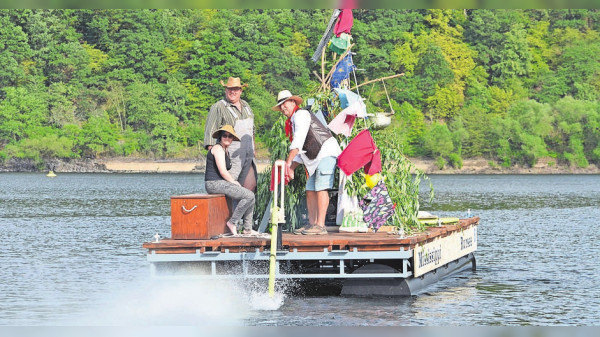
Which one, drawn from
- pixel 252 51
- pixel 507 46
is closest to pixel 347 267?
pixel 252 51

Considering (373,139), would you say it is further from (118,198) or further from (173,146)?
(173,146)

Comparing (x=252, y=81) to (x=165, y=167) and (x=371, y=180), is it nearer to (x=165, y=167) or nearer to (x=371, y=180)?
(x=165, y=167)

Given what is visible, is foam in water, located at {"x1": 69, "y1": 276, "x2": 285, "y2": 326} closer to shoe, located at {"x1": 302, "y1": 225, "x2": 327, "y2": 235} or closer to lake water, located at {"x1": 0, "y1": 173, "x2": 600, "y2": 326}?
lake water, located at {"x1": 0, "y1": 173, "x2": 600, "y2": 326}

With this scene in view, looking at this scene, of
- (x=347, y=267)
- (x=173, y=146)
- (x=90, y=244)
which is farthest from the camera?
(x=173, y=146)

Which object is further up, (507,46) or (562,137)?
(507,46)

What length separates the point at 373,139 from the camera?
13.0 metres

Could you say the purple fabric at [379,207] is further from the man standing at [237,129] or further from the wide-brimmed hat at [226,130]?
the wide-brimmed hat at [226,130]

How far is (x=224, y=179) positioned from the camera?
11383 millimetres

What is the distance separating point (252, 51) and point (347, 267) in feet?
303

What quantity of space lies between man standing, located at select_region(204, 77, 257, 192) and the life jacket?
2.19 feet

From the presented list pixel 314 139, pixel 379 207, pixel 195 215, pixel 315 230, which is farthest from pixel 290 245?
pixel 379 207

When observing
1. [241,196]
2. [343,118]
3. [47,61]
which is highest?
[47,61]

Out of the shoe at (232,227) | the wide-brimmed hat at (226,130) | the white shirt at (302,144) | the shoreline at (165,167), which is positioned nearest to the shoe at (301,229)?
the white shirt at (302,144)

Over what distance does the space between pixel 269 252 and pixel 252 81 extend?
296ft
